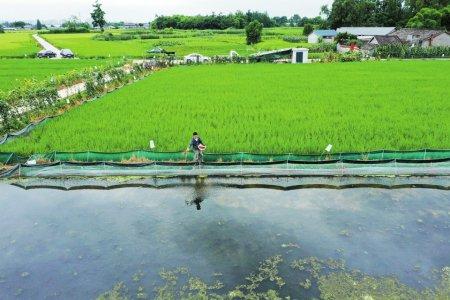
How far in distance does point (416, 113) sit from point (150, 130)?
34.4ft

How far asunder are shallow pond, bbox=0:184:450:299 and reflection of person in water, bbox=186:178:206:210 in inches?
1.8

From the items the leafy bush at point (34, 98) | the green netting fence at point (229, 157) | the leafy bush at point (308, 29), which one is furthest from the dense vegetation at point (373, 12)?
the green netting fence at point (229, 157)

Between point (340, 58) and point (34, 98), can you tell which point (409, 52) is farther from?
point (34, 98)

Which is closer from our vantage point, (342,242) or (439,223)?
(342,242)

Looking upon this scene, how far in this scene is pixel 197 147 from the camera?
1071cm

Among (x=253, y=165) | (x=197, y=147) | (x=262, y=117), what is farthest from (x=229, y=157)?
(x=262, y=117)

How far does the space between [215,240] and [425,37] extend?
54924 millimetres

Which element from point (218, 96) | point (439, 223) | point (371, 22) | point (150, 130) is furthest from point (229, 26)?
point (439, 223)

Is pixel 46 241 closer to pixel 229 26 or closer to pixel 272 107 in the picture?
pixel 272 107

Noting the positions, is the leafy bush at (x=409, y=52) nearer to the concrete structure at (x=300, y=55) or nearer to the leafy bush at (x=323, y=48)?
the leafy bush at (x=323, y=48)

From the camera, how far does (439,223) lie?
822 centimetres

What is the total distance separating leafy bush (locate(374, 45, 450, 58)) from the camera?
4425cm

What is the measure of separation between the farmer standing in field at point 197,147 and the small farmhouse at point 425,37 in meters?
49.6

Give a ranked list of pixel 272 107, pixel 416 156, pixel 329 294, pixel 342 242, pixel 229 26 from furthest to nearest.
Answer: pixel 229 26
pixel 272 107
pixel 416 156
pixel 342 242
pixel 329 294
